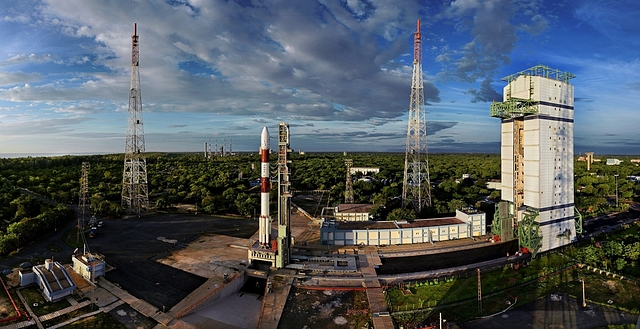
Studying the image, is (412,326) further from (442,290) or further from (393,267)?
(393,267)

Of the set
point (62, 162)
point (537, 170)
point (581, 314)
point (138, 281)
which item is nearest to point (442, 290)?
point (581, 314)

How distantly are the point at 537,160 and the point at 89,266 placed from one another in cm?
5030

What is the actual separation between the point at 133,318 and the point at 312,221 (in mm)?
31536

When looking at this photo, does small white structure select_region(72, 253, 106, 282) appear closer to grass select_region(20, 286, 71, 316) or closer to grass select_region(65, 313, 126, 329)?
grass select_region(20, 286, 71, 316)

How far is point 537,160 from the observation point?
41000 millimetres

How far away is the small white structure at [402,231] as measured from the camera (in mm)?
41781

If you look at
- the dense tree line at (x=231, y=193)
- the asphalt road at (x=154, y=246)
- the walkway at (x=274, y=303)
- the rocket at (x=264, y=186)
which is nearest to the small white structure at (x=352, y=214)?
the dense tree line at (x=231, y=193)

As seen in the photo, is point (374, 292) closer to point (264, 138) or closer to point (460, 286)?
point (460, 286)

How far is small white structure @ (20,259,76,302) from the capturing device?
93.8 feet

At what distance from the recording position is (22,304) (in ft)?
90.7

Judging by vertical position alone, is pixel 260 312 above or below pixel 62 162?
below

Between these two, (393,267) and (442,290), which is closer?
(442,290)

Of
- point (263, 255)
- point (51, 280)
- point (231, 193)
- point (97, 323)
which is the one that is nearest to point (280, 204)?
point (263, 255)

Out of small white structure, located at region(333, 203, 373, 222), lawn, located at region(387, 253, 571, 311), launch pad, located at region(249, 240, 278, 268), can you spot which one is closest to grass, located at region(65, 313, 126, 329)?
launch pad, located at region(249, 240, 278, 268)
